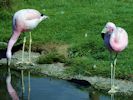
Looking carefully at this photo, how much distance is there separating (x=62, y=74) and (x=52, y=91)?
106 cm

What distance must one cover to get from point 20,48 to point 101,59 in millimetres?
2011

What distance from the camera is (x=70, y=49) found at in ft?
37.4

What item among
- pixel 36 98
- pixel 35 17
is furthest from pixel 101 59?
pixel 36 98

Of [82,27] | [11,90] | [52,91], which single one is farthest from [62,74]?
[82,27]

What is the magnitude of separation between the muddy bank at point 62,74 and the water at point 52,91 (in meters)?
0.22

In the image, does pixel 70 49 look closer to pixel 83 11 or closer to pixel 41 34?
pixel 41 34

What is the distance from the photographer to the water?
8766mm

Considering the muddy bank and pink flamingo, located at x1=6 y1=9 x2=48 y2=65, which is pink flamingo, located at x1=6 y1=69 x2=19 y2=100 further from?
pink flamingo, located at x1=6 y1=9 x2=48 y2=65

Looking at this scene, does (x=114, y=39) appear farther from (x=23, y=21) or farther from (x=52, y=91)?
(x=23, y=21)

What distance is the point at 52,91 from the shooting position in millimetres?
9094

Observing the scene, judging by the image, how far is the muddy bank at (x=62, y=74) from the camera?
9258mm

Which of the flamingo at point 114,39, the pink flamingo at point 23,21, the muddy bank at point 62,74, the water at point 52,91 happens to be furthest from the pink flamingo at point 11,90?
the flamingo at point 114,39

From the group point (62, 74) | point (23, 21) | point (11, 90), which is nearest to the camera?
point (11, 90)

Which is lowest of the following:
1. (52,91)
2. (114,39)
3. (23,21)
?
(52,91)
